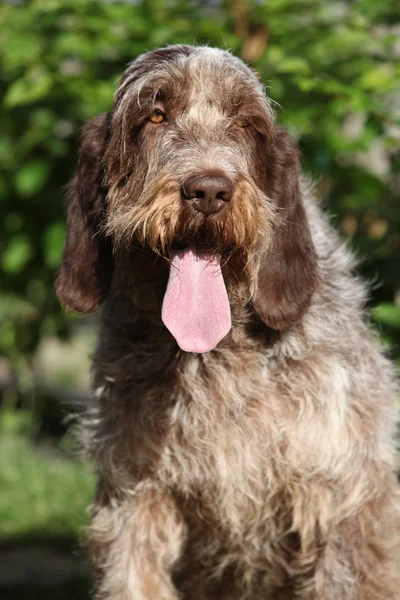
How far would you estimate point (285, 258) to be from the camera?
398 centimetres

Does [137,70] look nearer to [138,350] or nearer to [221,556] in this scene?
[138,350]

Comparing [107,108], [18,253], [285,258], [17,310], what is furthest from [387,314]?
[17,310]

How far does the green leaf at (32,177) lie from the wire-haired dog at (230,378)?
7.29 ft

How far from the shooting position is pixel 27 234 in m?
6.79

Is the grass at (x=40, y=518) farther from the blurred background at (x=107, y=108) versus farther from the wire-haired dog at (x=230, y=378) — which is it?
the wire-haired dog at (x=230, y=378)

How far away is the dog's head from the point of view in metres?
3.52

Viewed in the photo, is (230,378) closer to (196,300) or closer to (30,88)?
(196,300)

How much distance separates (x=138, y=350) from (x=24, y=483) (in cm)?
301

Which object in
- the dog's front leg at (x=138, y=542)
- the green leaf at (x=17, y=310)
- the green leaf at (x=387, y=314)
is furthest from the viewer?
the green leaf at (x=17, y=310)

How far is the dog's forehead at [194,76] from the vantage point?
3.81 meters

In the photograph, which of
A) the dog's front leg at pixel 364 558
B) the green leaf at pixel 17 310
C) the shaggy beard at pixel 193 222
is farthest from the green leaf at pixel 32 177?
the dog's front leg at pixel 364 558

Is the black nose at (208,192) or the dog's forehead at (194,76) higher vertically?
the dog's forehead at (194,76)

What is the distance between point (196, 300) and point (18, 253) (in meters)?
3.36

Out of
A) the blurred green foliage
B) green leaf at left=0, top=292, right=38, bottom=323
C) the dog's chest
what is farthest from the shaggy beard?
green leaf at left=0, top=292, right=38, bottom=323
